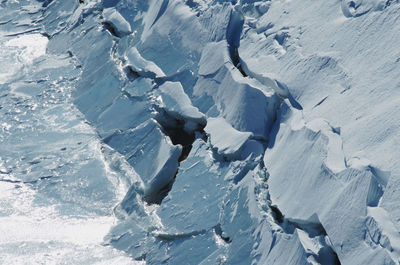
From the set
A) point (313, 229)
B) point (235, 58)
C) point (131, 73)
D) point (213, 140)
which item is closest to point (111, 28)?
point (131, 73)

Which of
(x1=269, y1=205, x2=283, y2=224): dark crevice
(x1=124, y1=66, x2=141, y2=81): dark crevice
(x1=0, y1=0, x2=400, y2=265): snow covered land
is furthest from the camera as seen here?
(x1=124, y1=66, x2=141, y2=81): dark crevice

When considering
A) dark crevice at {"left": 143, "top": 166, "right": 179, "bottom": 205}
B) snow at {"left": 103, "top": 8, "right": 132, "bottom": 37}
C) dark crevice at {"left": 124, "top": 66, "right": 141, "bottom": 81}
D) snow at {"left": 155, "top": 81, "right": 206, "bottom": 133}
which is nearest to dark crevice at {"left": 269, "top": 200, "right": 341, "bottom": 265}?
dark crevice at {"left": 143, "top": 166, "right": 179, "bottom": 205}

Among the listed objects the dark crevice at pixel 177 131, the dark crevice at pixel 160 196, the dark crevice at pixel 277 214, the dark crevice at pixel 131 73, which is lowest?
the dark crevice at pixel 160 196

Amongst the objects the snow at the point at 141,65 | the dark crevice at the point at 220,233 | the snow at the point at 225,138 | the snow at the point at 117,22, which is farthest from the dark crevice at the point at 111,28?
the dark crevice at the point at 220,233

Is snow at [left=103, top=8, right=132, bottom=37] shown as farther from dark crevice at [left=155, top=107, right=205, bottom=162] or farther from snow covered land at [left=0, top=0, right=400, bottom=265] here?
dark crevice at [left=155, top=107, right=205, bottom=162]

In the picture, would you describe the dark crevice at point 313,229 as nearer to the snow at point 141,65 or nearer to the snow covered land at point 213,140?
the snow covered land at point 213,140

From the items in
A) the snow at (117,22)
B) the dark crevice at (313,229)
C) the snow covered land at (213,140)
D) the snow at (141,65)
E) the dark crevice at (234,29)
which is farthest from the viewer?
the snow at (117,22)

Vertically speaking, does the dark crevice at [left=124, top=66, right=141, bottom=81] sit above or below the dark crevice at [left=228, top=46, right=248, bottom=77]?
below

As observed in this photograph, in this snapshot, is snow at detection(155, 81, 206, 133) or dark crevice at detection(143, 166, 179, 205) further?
snow at detection(155, 81, 206, 133)

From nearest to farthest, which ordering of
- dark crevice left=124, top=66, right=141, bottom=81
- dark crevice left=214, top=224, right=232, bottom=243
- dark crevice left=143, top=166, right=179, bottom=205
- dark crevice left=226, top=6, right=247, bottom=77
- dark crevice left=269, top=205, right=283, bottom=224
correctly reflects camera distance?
dark crevice left=269, top=205, right=283, bottom=224 → dark crevice left=214, top=224, right=232, bottom=243 → dark crevice left=143, top=166, right=179, bottom=205 → dark crevice left=226, top=6, right=247, bottom=77 → dark crevice left=124, top=66, right=141, bottom=81
